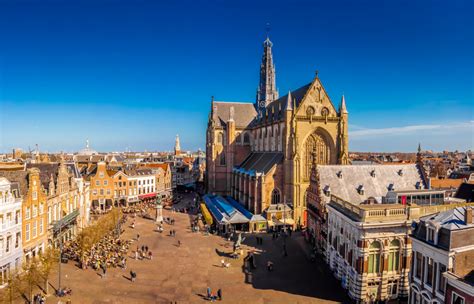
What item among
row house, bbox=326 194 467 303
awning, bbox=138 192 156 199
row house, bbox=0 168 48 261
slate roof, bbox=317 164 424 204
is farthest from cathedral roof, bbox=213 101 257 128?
row house, bbox=326 194 467 303

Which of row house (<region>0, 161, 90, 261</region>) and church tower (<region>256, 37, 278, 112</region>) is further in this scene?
church tower (<region>256, 37, 278, 112</region>)

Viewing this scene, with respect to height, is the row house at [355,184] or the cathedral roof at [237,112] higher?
the cathedral roof at [237,112]

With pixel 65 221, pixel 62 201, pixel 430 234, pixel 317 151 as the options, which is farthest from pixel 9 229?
pixel 317 151

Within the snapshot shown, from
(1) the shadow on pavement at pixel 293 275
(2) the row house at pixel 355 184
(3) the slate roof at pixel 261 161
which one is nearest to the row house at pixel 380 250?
(1) the shadow on pavement at pixel 293 275

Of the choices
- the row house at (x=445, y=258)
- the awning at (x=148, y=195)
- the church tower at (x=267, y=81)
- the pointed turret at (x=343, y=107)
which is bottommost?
the awning at (x=148, y=195)

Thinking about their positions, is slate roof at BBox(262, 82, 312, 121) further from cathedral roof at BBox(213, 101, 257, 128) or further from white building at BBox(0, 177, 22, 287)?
white building at BBox(0, 177, 22, 287)

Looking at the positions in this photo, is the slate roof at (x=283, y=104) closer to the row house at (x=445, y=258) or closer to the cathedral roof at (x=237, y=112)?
the cathedral roof at (x=237, y=112)
